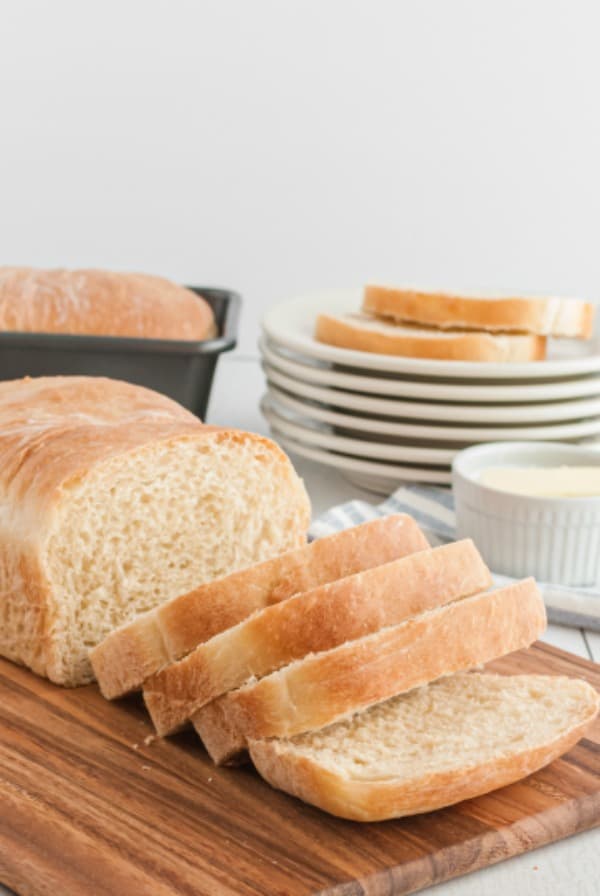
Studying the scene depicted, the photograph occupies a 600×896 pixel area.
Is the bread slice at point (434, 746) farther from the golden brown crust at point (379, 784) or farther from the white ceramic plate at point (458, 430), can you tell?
the white ceramic plate at point (458, 430)

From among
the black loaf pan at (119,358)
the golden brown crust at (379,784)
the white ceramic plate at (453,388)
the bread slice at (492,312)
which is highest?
the bread slice at (492,312)

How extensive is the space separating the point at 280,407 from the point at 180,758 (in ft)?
5.32

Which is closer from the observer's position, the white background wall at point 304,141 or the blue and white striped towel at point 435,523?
the blue and white striped towel at point 435,523

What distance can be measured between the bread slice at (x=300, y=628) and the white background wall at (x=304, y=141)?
315 cm

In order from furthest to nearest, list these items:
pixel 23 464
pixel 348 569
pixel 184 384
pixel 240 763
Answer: pixel 184 384, pixel 23 464, pixel 348 569, pixel 240 763

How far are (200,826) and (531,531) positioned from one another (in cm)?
122

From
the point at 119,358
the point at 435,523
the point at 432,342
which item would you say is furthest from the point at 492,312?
the point at 119,358

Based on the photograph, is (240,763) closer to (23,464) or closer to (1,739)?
(1,739)

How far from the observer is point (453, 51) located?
4902 millimetres

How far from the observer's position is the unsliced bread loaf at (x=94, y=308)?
3.54m

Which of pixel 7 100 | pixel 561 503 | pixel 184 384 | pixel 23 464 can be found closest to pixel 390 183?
pixel 7 100

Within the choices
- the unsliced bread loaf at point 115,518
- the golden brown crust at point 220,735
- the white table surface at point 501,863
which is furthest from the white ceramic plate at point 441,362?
the golden brown crust at point 220,735

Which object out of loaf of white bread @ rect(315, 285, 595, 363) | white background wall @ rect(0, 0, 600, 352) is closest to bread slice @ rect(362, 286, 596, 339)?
loaf of white bread @ rect(315, 285, 595, 363)

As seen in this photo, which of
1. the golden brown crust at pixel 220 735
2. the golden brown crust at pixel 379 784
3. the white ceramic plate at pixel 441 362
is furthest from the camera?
the white ceramic plate at pixel 441 362
